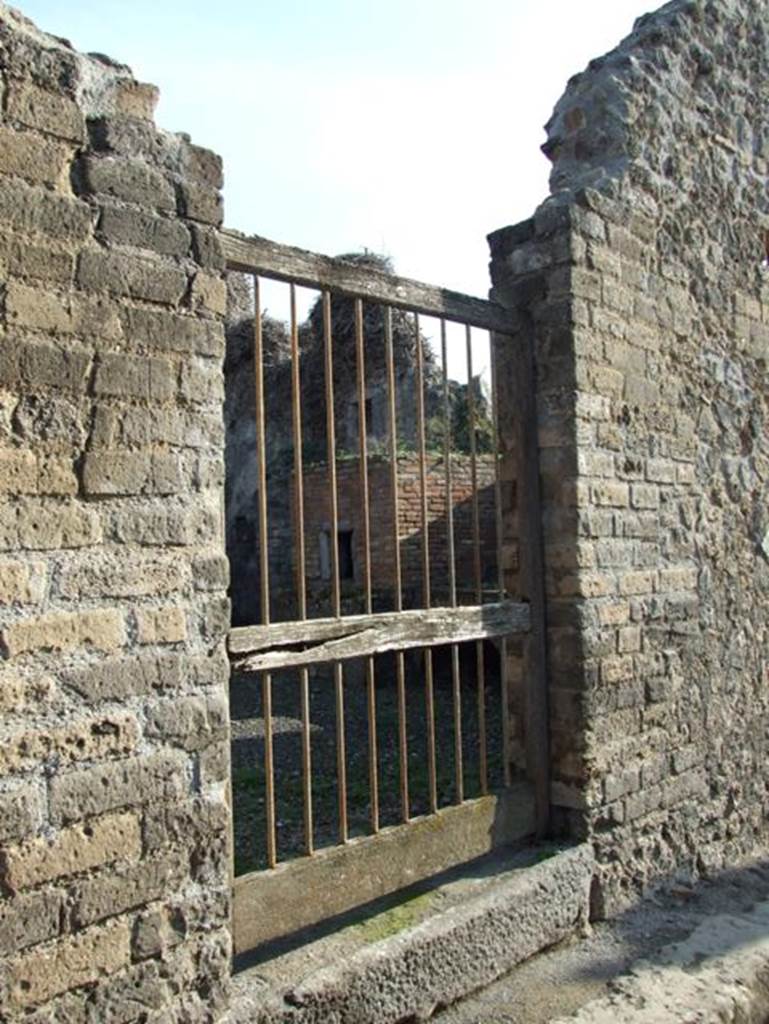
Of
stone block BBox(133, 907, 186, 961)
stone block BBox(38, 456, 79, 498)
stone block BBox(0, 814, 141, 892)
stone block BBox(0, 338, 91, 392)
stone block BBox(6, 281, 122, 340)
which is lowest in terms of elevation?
stone block BBox(133, 907, 186, 961)

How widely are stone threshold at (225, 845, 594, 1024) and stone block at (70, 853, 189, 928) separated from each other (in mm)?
405

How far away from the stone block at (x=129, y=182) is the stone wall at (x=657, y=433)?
5.82ft

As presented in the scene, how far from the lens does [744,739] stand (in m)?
4.66

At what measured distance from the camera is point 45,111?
89.4 inches

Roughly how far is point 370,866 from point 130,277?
194cm

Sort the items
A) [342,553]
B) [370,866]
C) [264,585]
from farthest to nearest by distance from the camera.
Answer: [342,553] → [370,866] → [264,585]

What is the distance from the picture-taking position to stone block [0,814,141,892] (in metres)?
2.12

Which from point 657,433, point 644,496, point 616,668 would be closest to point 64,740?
point 616,668

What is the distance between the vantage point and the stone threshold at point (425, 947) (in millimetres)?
2652

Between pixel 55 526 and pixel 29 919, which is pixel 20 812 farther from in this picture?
pixel 55 526

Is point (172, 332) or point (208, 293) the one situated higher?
point (208, 293)

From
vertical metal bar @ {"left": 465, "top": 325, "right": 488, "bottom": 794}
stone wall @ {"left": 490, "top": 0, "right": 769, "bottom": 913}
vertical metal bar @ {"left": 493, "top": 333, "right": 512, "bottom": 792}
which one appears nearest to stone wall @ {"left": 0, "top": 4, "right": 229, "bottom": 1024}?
vertical metal bar @ {"left": 465, "top": 325, "right": 488, "bottom": 794}

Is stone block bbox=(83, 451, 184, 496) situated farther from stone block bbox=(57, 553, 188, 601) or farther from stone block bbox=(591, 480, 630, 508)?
stone block bbox=(591, 480, 630, 508)

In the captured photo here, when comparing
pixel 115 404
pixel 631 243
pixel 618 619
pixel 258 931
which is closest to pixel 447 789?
pixel 618 619
